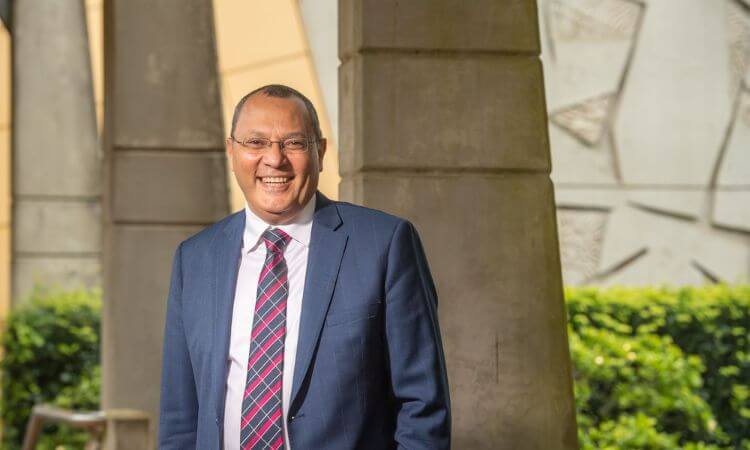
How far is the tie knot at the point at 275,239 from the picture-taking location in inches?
116

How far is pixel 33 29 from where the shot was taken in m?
13.2

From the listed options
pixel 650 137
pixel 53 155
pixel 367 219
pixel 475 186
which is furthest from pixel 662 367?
pixel 53 155

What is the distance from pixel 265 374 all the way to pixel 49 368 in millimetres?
8921

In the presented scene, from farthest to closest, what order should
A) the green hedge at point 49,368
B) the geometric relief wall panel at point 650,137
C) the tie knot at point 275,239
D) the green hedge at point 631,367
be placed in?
the geometric relief wall panel at point 650,137
the green hedge at point 49,368
the green hedge at point 631,367
the tie knot at point 275,239

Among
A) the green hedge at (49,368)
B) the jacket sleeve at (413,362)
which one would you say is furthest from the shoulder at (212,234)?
the green hedge at (49,368)

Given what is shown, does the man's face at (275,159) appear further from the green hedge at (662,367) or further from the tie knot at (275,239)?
the green hedge at (662,367)

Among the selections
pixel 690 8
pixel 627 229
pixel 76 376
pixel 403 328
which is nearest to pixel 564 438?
pixel 403 328

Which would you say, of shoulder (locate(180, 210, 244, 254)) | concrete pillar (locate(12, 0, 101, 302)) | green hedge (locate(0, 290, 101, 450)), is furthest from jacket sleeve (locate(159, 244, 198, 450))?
concrete pillar (locate(12, 0, 101, 302))

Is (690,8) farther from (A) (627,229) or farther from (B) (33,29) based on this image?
(B) (33,29)

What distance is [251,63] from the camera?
12.9m

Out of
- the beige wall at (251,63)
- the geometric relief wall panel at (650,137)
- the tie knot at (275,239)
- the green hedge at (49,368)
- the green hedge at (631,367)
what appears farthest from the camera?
the geometric relief wall panel at (650,137)

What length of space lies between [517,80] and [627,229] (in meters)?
9.08

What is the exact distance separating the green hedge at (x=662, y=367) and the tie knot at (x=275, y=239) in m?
4.90

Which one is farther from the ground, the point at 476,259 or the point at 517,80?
the point at 517,80
